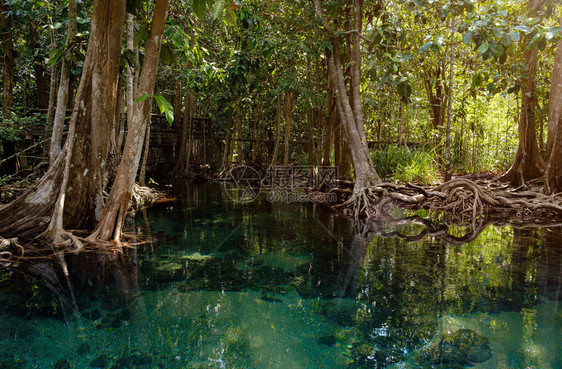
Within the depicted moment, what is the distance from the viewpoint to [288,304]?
9.95 ft

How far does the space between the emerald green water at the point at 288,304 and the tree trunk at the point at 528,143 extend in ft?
11.5

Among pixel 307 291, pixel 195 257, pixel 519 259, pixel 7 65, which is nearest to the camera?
pixel 307 291

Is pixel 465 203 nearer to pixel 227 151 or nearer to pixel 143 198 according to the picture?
pixel 143 198

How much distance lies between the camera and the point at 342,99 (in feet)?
24.8

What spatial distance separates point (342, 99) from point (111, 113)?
447cm

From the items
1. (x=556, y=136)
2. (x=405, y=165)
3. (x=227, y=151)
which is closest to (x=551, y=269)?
(x=556, y=136)

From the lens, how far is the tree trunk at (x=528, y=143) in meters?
7.80

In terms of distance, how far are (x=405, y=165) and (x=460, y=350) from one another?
7.81 metres

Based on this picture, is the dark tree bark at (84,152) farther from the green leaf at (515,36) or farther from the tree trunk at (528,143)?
the tree trunk at (528,143)

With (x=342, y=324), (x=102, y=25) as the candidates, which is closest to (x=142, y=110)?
(x=102, y=25)

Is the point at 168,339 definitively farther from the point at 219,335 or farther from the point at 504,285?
the point at 504,285

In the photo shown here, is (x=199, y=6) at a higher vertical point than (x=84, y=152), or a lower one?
higher

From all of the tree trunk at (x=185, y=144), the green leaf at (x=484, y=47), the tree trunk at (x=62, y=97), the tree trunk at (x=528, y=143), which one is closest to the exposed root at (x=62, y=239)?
the tree trunk at (x=62, y=97)

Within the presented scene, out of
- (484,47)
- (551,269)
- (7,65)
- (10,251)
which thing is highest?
(7,65)
